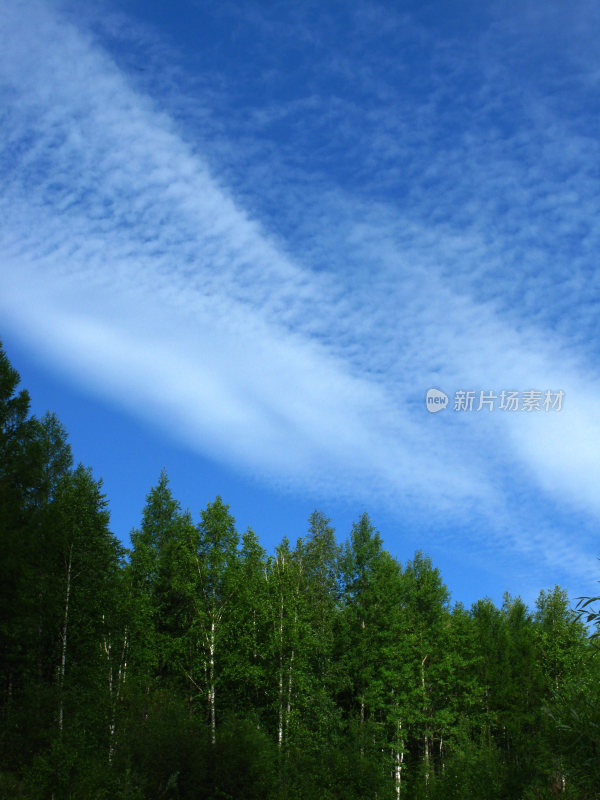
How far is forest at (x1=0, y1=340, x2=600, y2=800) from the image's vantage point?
106ft

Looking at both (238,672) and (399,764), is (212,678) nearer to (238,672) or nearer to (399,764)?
(238,672)

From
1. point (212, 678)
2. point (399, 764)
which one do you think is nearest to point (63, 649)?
point (212, 678)

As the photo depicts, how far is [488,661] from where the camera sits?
5978 centimetres

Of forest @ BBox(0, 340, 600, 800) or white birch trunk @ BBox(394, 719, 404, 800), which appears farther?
white birch trunk @ BBox(394, 719, 404, 800)

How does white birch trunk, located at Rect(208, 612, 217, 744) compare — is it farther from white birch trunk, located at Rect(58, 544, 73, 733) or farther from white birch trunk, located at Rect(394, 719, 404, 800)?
white birch trunk, located at Rect(394, 719, 404, 800)

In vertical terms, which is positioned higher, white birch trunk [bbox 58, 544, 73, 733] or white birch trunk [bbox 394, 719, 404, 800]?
white birch trunk [bbox 58, 544, 73, 733]

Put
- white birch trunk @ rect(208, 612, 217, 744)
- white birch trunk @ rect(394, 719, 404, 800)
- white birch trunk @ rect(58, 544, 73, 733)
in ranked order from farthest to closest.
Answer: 1. white birch trunk @ rect(394, 719, 404, 800)
2. white birch trunk @ rect(208, 612, 217, 744)
3. white birch trunk @ rect(58, 544, 73, 733)

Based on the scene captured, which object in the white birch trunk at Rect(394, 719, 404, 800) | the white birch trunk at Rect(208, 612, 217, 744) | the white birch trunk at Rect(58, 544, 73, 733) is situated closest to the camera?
the white birch trunk at Rect(58, 544, 73, 733)

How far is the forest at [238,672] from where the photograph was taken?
32219mm

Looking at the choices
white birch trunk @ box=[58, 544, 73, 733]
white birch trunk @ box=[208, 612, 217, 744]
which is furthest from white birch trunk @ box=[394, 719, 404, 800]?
white birch trunk @ box=[58, 544, 73, 733]

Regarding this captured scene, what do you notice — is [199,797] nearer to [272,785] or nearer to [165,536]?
[272,785]

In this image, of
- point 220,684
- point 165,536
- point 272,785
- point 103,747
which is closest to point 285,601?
point 220,684

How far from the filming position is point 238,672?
40.6 metres

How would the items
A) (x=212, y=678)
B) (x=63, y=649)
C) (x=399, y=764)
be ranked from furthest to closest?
(x=399, y=764), (x=212, y=678), (x=63, y=649)
